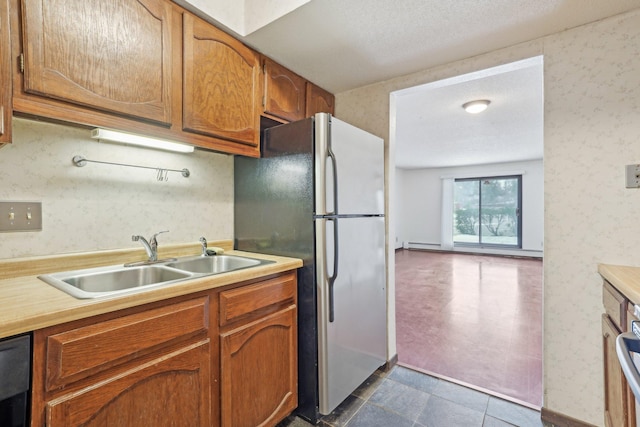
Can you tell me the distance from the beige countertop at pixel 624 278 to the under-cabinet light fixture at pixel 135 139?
1.99 metres

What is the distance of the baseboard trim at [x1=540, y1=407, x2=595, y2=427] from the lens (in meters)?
1.56

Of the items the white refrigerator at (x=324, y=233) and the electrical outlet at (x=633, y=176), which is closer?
the electrical outlet at (x=633, y=176)

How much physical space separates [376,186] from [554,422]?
1657 millimetres

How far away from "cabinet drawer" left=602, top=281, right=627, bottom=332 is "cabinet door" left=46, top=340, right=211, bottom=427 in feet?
5.31

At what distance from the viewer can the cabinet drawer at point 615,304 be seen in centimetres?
112

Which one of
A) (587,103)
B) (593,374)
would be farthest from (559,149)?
(593,374)

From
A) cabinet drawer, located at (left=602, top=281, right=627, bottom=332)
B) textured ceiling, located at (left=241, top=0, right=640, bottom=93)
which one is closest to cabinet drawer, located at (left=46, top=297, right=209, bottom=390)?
textured ceiling, located at (left=241, top=0, right=640, bottom=93)

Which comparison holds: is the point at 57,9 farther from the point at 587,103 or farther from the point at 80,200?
the point at 587,103

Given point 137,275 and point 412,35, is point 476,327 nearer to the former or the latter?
point 412,35

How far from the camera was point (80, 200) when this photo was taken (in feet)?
4.59

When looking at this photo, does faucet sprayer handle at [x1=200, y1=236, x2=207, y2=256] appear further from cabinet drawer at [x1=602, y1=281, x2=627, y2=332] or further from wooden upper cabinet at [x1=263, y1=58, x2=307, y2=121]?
cabinet drawer at [x1=602, y1=281, x2=627, y2=332]

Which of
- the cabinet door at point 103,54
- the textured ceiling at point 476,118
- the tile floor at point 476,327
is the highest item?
the textured ceiling at point 476,118

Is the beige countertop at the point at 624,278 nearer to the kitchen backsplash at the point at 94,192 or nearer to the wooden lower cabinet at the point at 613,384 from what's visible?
the wooden lower cabinet at the point at 613,384

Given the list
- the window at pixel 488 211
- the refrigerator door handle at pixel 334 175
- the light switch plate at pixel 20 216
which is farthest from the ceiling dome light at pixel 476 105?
the window at pixel 488 211
